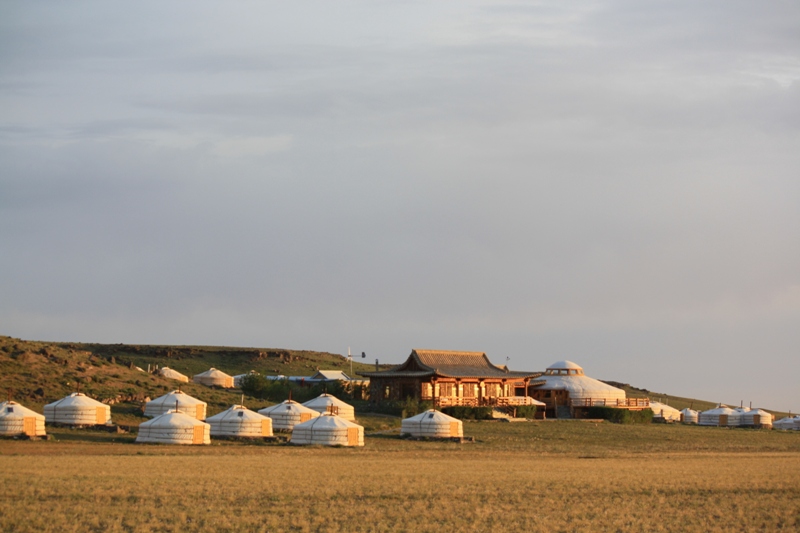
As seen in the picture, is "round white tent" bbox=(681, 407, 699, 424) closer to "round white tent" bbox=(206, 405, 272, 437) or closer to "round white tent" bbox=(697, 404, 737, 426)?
"round white tent" bbox=(697, 404, 737, 426)

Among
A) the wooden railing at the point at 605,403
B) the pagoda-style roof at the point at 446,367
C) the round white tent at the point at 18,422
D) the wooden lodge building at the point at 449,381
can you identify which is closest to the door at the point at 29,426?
the round white tent at the point at 18,422

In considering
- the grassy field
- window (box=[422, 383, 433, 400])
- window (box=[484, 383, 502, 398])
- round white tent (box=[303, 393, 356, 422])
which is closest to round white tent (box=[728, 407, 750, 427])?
window (box=[484, 383, 502, 398])

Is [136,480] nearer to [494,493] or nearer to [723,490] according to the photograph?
[494,493]

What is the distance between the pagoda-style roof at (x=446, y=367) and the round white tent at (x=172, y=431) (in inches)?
926

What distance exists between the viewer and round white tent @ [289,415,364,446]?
161ft

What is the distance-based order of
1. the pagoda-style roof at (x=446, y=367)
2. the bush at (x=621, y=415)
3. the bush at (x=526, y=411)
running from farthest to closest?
the bush at (x=621, y=415), the bush at (x=526, y=411), the pagoda-style roof at (x=446, y=367)

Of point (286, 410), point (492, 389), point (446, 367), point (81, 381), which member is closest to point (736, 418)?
point (492, 389)

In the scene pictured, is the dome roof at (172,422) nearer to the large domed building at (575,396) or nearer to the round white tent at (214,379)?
the large domed building at (575,396)

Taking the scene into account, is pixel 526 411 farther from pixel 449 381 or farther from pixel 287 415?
pixel 287 415

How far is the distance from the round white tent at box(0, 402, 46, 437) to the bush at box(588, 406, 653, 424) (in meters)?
40.5

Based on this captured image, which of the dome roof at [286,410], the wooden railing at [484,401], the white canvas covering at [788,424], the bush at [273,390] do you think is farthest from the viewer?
the white canvas covering at [788,424]

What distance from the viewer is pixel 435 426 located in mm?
53875

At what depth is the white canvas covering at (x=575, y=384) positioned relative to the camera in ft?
252

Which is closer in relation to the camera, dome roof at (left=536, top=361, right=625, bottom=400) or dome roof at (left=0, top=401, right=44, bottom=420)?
dome roof at (left=0, top=401, right=44, bottom=420)
